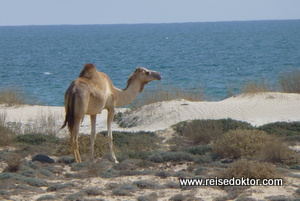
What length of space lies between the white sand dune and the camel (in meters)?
4.95

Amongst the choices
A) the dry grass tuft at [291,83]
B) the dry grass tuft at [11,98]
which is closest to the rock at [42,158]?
the dry grass tuft at [11,98]

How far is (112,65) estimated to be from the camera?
183 ft

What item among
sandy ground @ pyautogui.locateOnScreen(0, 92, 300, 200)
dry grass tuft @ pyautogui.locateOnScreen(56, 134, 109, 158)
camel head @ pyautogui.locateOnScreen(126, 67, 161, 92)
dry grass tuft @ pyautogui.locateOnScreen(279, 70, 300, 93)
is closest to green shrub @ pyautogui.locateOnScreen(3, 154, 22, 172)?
dry grass tuft @ pyautogui.locateOnScreen(56, 134, 109, 158)

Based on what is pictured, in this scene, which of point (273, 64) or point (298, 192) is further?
point (273, 64)

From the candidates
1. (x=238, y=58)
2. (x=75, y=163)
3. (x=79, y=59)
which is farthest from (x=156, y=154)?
(x=79, y=59)

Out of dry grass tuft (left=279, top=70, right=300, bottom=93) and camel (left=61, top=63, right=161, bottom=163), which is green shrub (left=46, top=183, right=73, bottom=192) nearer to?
camel (left=61, top=63, right=161, bottom=163)

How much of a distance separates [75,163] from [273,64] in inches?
1667

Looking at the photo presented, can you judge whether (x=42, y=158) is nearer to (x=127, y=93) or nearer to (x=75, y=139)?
(x=75, y=139)

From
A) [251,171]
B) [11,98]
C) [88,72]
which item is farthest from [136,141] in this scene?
[11,98]

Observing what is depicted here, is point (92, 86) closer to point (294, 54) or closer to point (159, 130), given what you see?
point (159, 130)

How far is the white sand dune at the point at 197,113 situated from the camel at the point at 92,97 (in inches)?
195

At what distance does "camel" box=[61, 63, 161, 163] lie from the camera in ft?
36.9

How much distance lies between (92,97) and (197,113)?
313 inches

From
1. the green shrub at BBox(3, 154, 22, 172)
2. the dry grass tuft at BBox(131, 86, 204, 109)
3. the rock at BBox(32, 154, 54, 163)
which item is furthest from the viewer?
the dry grass tuft at BBox(131, 86, 204, 109)
